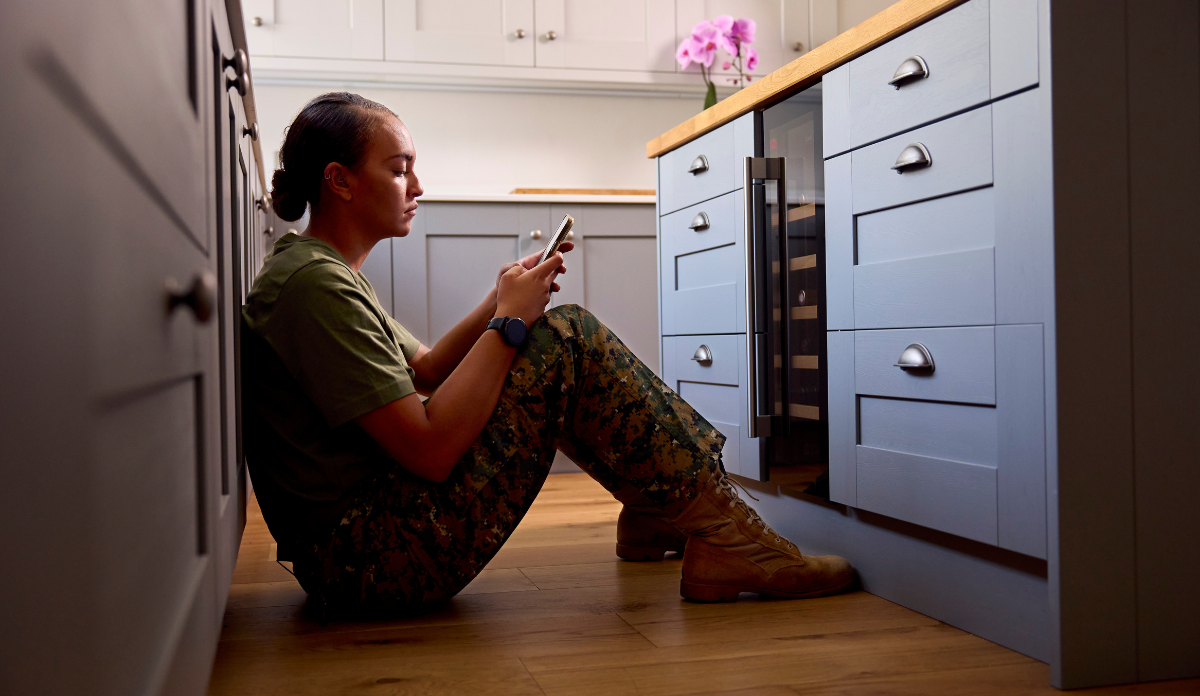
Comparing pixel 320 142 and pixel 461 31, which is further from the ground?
pixel 461 31

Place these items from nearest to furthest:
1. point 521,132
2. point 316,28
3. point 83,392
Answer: point 83,392 < point 316,28 < point 521,132

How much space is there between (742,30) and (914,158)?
2.31 meters

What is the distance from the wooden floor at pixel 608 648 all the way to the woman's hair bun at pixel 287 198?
2.05 feet

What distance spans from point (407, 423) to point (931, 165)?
0.81m

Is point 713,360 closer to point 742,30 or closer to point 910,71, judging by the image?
point 910,71

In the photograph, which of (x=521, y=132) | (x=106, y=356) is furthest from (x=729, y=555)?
(x=521, y=132)

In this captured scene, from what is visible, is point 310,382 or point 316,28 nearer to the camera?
point 310,382

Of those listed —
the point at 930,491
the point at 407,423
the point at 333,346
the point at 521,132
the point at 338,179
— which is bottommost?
the point at 930,491

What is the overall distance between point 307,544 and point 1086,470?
1015 mm

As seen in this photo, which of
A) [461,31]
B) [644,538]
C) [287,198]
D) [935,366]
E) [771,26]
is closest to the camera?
→ [935,366]

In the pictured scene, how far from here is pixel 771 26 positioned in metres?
3.61

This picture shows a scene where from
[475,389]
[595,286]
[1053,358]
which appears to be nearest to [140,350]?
[475,389]

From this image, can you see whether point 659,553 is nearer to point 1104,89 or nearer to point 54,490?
point 1104,89

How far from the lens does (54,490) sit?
384 mm
